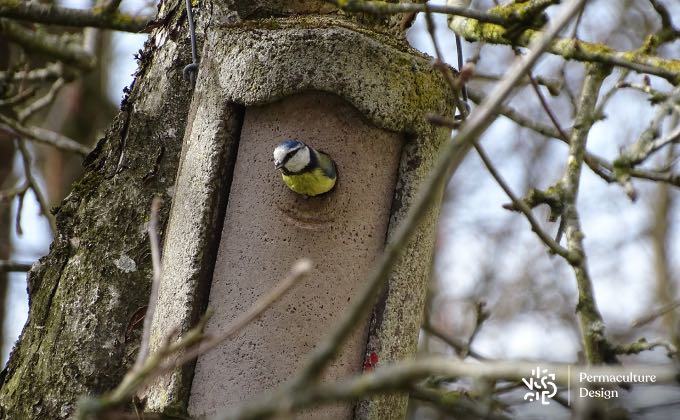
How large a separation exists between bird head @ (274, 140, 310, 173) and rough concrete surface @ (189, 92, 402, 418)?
4.8 inches

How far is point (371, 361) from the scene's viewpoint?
8.48 ft

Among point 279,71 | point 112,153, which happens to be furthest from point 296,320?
point 112,153

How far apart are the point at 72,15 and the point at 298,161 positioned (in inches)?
71.3

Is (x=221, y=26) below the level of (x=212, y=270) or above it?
above

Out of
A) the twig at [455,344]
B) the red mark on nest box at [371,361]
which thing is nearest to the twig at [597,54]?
the red mark on nest box at [371,361]

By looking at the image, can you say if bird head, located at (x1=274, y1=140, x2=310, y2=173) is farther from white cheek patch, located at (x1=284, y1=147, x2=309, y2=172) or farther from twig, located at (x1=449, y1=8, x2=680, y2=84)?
twig, located at (x1=449, y1=8, x2=680, y2=84)

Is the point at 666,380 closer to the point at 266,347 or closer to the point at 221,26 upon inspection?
the point at 266,347

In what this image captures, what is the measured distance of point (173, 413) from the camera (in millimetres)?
2475

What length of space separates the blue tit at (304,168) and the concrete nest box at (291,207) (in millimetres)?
40

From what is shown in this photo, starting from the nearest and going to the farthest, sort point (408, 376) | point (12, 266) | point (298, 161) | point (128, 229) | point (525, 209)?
point (408, 376) → point (525, 209) → point (298, 161) → point (128, 229) → point (12, 266)

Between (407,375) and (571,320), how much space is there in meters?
7.63

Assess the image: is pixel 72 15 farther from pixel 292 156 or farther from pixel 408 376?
pixel 408 376

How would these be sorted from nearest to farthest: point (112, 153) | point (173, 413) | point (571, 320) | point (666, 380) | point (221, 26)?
point (666, 380) < point (173, 413) < point (221, 26) < point (112, 153) < point (571, 320)

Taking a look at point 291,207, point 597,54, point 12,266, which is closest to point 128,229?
point 291,207
